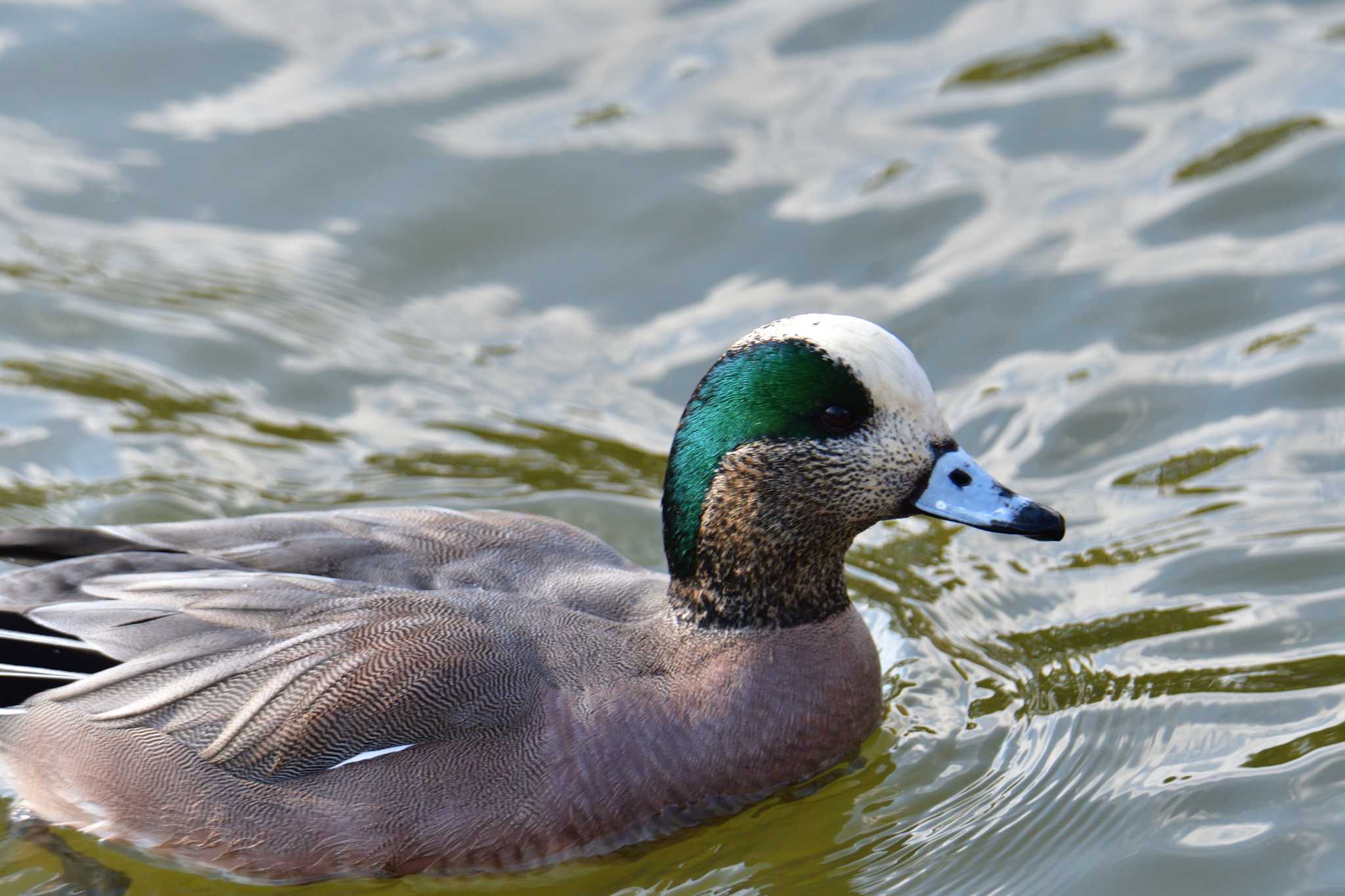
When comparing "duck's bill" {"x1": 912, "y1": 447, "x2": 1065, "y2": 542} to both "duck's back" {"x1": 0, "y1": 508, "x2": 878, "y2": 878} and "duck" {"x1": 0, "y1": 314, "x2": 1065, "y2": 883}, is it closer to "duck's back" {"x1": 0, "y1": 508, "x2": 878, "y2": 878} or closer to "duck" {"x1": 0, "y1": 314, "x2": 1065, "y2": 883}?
"duck" {"x1": 0, "y1": 314, "x2": 1065, "y2": 883}

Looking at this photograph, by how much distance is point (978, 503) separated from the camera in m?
4.73

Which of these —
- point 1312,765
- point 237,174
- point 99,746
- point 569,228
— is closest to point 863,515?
point 1312,765

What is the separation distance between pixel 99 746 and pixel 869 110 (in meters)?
4.97

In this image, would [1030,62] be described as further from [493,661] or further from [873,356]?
[493,661]

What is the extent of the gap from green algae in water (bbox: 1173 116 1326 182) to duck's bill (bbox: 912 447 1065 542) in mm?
3529

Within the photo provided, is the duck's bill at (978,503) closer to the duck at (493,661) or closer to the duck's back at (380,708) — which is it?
the duck at (493,661)

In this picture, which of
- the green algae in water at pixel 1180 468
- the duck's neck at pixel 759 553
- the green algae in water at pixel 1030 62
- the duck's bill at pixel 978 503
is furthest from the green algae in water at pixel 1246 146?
the duck's neck at pixel 759 553

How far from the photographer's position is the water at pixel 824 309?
199 inches

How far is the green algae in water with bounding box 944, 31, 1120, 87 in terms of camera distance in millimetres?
8438

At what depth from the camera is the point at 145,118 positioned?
27.5 ft

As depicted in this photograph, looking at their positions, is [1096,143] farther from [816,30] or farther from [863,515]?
[863,515]

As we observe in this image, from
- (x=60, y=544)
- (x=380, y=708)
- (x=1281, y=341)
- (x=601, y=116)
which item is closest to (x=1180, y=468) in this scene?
Result: (x=1281, y=341)

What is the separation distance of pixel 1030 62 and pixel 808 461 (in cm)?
440

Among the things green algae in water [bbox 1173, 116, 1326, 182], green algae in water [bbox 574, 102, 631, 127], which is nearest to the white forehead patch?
green algae in water [bbox 1173, 116, 1326, 182]
